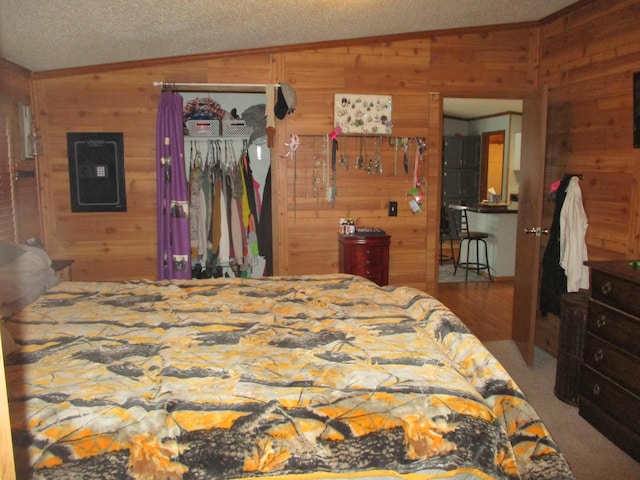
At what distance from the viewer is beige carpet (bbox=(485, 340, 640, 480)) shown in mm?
2363

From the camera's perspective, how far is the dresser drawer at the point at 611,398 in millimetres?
2402

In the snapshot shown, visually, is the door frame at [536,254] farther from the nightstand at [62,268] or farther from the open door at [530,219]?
the nightstand at [62,268]

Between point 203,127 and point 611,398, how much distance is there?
11.5 ft

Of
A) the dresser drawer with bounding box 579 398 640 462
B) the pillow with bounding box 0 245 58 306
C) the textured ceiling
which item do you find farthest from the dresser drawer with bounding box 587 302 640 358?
the pillow with bounding box 0 245 58 306

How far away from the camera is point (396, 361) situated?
1724 mm

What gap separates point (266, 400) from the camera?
1462 mm

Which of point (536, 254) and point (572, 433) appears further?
point (536, 254)

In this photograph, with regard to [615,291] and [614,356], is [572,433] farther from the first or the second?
[615,291]

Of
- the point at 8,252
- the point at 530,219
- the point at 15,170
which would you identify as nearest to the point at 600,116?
the point at 530,219

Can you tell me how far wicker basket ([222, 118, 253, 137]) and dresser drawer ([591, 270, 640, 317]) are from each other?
300cm

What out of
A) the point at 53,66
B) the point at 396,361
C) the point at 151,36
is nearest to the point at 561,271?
the point at 396,361

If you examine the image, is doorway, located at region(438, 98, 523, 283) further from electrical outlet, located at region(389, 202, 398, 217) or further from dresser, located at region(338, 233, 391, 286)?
dresser, located at region(338, 233, 391, 286)

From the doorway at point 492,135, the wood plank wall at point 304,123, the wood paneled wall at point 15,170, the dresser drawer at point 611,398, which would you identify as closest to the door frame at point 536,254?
the wood plank wall at point 304,123

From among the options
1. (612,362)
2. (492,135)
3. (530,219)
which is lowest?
(612,362)
